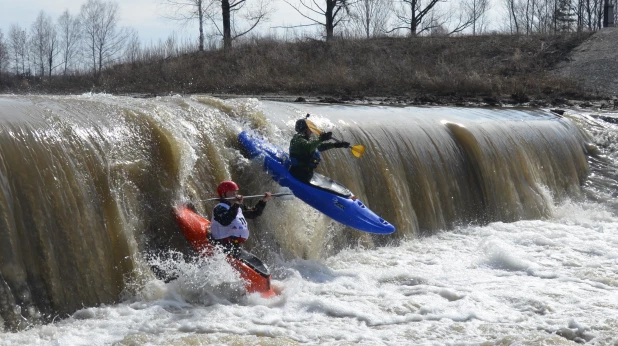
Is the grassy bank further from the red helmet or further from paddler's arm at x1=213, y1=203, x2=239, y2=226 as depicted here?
paddler's arm at x1=213, y1=203, x2=239, y2=226

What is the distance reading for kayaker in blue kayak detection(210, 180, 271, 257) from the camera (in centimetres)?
708

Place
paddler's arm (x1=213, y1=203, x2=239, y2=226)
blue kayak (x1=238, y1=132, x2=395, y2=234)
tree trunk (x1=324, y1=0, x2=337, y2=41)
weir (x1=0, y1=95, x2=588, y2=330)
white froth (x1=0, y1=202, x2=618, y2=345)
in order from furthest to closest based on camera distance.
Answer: tree trunk (x1=324, y1=0, x2=337, y2=41) → blue kayak (x1=238, y1=132, x2=395, y2=234) → paddler's arm (x1=213, y1=203, x2=239, y2=226) → weir (x1=0, y1=95, x2=588, y2=330) → white froth (x1=0, y1=202, x2=618, y2=345)

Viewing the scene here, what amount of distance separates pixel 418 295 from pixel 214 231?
2.05 metres

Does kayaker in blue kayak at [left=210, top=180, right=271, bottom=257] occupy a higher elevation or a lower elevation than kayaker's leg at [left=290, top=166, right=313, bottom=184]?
lower

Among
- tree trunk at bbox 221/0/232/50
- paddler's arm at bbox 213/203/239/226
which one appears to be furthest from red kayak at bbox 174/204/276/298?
tree trunk at bbox 221/0/232/50

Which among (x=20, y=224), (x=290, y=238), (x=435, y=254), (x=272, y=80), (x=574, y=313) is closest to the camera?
(x=20, y=224)

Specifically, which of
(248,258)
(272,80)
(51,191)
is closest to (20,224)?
(51,191)

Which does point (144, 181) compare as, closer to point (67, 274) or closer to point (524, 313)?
point (67, 274)

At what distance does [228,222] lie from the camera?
7074 millimetres

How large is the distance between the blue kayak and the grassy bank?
11038mm

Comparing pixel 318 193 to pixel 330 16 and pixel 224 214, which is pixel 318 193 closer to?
pixel 224 214

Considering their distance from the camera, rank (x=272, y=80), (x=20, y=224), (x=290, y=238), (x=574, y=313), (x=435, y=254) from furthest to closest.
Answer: (x=272, y=80), (x=435, y=254), (x=290, y=238), (x=574, y=313), (x=20, y=224)

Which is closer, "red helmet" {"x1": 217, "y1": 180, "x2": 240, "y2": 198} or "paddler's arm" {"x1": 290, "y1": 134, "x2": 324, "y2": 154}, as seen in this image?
"red helmet" {"x1": 217, "y1": 180, "x2": 240, "y2": 198}

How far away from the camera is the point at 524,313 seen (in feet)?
23.0
